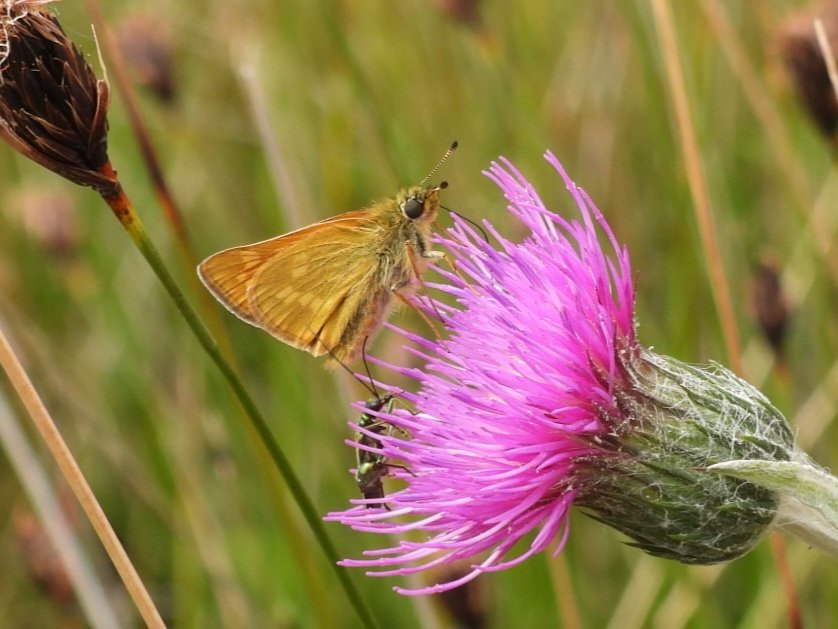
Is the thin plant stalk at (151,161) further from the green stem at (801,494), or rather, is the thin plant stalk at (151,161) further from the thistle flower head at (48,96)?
the green stem at (801,494)

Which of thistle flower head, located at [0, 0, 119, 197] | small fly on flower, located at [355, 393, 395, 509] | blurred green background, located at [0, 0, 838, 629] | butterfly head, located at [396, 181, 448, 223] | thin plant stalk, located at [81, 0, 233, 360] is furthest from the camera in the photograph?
blurred green background, located at [0, 0, 838, 629]

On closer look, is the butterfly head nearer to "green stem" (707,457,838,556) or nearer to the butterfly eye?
the butterfly eye

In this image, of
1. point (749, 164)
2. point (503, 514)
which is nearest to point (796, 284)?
point (749, 164)

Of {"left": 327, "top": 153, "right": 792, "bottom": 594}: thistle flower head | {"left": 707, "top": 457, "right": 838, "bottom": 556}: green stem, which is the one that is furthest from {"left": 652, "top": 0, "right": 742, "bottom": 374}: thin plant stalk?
{"left": 707, "top": 457, "right": 838, "bottom": 556}: green stem

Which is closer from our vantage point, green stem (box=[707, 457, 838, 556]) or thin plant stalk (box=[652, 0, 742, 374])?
green stem (box=[707, 457, 838, 556])

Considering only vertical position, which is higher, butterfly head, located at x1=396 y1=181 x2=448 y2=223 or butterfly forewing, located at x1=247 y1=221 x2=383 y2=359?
butterfly head, located at x1=396 y1=181 x2=448 y2=223

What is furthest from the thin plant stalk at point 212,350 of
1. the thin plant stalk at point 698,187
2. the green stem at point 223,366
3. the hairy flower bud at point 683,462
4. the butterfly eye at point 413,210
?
the thin plant stalk at point 698,187

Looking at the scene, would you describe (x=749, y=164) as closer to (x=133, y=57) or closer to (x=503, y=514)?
(x=133, y=57)
